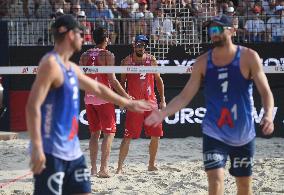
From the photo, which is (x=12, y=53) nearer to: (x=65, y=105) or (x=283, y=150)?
(x=283, y=150)

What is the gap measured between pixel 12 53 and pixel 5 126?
4.37 ft

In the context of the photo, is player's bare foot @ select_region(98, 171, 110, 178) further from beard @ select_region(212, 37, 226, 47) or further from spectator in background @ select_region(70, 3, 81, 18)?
spectator in background @ select_region(70, 3, 81, 18)

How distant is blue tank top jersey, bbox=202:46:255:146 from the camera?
233 inches

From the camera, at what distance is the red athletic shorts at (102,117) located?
29.7ft

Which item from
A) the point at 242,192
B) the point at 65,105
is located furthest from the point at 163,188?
the point at 65,105

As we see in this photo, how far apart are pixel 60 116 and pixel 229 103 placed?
61.6 inches

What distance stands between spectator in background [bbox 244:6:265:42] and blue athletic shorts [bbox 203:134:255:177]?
7.80 meters

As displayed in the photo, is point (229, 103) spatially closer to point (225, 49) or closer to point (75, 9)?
point (225, 49)

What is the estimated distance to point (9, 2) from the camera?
1516 cm

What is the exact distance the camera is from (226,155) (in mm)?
6020

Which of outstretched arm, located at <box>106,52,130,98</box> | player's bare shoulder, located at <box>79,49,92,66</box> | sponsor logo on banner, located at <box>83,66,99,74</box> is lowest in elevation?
A: outstretched arm, located at <box>106,52,130,98</box>

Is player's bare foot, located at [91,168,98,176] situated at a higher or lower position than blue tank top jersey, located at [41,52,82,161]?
lower

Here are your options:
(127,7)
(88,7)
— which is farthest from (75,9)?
(127,7)

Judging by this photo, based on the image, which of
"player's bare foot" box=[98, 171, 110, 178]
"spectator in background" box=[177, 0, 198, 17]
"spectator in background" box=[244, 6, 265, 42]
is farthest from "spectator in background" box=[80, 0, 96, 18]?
"player's bare foot" box=[98, 171, 110, 178]
